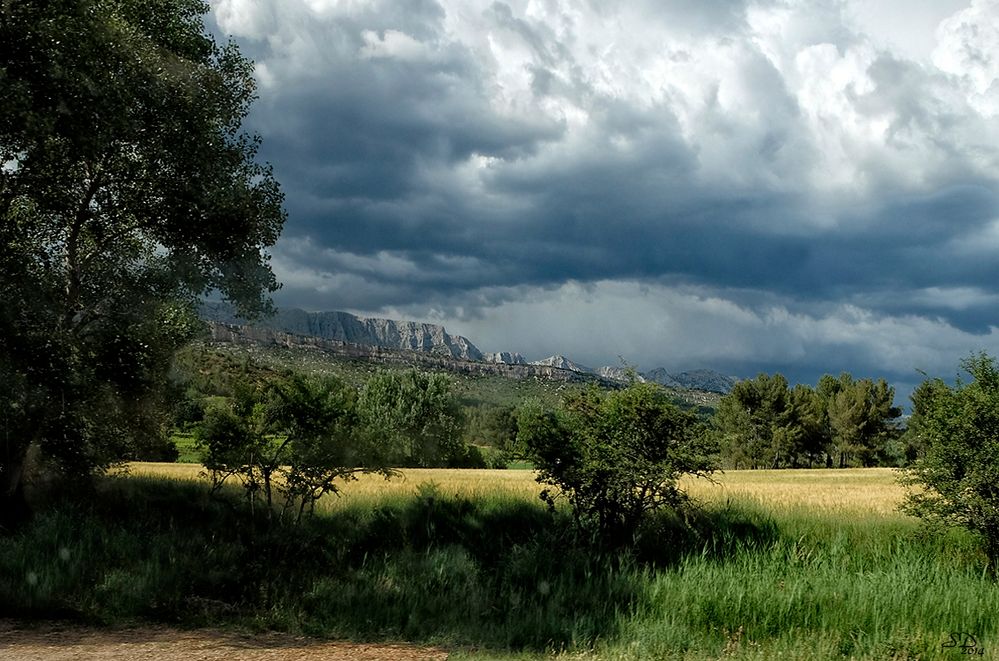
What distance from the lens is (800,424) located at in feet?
333

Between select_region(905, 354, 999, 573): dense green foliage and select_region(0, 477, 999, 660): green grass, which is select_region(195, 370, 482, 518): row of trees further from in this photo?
select_region(905, 354, 999, 573): dense green foliage

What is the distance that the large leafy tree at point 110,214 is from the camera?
14773mm

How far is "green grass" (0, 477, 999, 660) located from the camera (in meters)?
11.1

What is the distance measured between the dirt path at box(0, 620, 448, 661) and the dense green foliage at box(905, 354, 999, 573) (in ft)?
39.7

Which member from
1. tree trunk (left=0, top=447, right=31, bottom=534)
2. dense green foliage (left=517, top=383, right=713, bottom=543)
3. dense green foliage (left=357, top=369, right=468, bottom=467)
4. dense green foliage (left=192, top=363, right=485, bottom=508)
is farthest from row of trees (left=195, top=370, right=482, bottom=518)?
dense green foliage (left=357, top=369, right=468, bottom=467)

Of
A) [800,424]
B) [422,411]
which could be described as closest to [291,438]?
[422,411]

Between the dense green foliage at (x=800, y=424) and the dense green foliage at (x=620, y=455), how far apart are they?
280ft

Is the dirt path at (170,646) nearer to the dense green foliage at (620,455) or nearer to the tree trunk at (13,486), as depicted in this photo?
the tree trunk at (13,486)

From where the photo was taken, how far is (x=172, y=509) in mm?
19422

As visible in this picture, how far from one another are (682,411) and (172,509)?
13.0 metres

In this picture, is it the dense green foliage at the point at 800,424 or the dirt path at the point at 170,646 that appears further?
the dense green foliage at the point at 800,424

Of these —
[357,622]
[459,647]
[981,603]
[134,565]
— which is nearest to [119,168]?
[134,565]

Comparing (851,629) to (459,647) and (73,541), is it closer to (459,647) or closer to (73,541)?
(459,647)

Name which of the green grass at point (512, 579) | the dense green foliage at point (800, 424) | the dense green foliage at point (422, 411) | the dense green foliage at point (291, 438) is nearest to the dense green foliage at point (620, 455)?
the green grass at point (512, 579)
